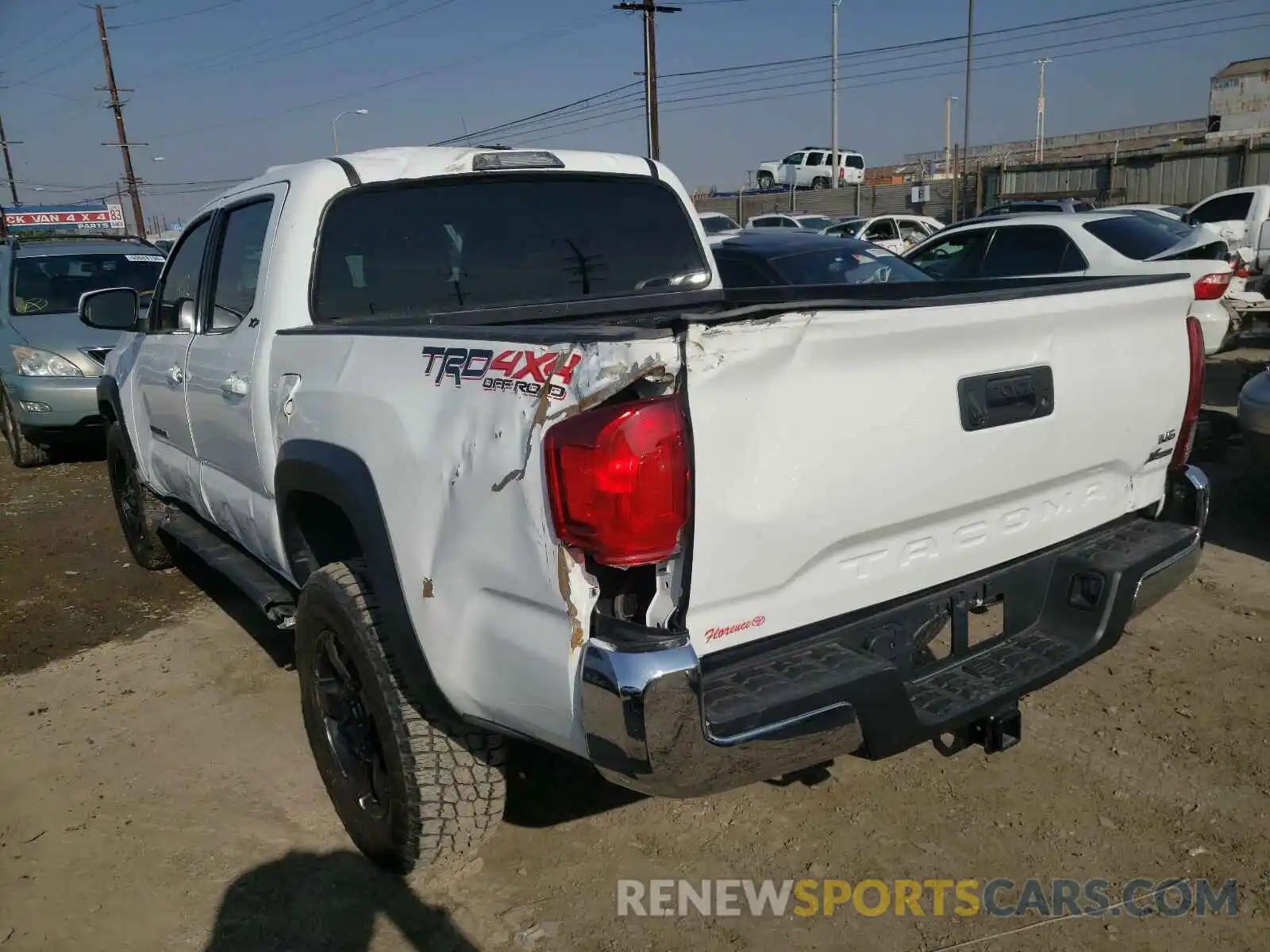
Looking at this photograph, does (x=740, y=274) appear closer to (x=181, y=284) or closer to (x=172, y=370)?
(x=181, y=284)

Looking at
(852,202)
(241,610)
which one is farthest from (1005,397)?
(852,202)

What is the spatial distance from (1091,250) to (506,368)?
8.39 meters

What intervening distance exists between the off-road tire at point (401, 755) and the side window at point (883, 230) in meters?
20.9

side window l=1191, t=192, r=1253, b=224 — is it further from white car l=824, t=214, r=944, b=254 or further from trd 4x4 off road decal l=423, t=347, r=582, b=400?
trd 4x4 off road decal l=423, t=347, r=582, b=400

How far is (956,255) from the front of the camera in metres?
9.89

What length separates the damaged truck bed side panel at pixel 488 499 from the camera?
196 cm

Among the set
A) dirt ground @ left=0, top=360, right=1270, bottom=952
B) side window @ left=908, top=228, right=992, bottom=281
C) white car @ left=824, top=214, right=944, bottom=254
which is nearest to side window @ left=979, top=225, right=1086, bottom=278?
side window @ left=908, top=228, right=992, bottom=281

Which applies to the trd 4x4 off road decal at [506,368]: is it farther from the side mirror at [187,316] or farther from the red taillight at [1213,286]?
the red taillight at [1213,286]

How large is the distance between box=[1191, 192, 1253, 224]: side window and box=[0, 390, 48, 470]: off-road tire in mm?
15342

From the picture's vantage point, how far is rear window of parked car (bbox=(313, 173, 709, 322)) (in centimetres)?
333

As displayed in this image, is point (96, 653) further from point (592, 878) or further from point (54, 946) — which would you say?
point (592, 878)

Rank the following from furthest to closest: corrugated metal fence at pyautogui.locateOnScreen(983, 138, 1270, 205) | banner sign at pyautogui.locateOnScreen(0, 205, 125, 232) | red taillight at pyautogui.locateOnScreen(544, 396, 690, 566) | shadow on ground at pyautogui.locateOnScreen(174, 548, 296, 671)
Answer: banner sign at pyautogui.locateOnScreen(0, 205, 125, 232) < corrugated metal fence at pyautogui.locateOnScreen(983, 138, 1270, 205) < shadow on ground at pyautogui.locateOnScreen(174, 548, 296, 671) < red taillight at pyautogui.locateOnScreen(544, 396, 690, 566)

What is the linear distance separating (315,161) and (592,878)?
8.35ft


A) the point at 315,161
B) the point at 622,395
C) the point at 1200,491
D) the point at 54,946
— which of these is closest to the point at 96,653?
the point at 54,946
